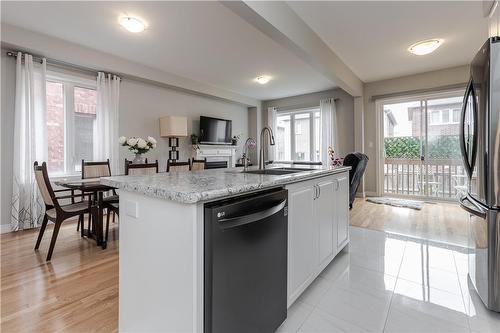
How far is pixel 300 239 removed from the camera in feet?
5.22

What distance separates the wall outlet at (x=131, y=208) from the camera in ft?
3.84

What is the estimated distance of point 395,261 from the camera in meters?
2.31

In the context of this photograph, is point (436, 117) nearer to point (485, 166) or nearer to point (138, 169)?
point (485, 166)

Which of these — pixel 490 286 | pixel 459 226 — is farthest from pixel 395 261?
pixel 459 226

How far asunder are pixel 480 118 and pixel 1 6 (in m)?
4.63

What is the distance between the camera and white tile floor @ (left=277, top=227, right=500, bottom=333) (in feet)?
4.80

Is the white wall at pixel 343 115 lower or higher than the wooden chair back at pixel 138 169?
higher

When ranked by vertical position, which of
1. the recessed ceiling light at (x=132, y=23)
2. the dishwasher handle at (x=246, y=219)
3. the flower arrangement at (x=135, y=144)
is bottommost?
the dishwasher handle at (x=246, y=219)

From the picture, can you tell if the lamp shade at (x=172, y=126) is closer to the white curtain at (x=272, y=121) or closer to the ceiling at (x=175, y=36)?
the ceiling at (x=175, y=36)

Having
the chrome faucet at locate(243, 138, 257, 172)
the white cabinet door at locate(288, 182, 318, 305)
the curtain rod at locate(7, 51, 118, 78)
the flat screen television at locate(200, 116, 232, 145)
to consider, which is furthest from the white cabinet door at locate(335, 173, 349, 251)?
the curtain rod at locate(7, 51, 118, 78)

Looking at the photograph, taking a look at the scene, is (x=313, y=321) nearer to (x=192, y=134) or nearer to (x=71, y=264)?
(x=71, y=264)

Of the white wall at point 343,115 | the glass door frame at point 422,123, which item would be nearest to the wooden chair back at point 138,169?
the white wall at point 343,115

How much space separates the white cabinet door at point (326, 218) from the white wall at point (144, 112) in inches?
148

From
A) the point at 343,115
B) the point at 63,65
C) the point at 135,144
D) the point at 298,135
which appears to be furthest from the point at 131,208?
the point at 298,135
